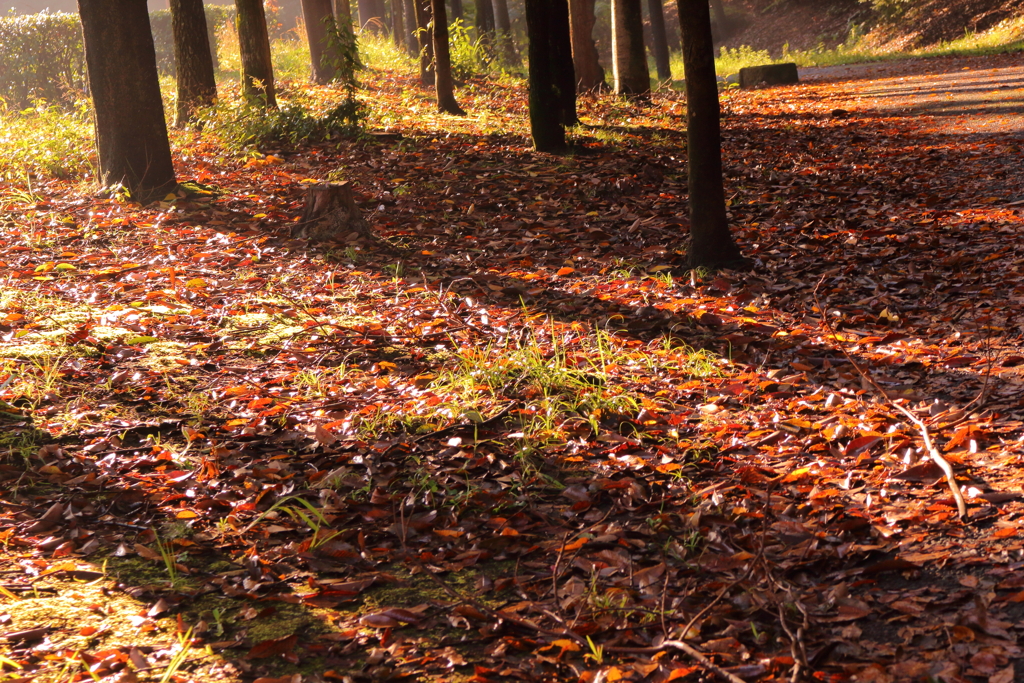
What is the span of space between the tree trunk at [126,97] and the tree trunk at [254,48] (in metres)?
2.97

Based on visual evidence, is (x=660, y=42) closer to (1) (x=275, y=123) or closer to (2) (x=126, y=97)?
(1) (x=275, y=123)

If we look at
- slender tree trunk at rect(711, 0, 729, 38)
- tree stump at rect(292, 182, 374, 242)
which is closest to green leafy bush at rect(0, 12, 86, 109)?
tree stump at rect(292, 182, 374, 242)

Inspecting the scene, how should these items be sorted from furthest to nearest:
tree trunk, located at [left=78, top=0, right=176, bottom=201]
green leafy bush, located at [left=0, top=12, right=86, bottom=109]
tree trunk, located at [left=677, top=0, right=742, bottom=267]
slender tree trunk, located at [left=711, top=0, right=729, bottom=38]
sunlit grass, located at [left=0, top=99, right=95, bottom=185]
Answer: slender tree trunk, located at [left=711, top=0, right=729, bottom=38]
green leafy bush, located at [left=0, top=12, right=86, bottom=109]
sunlit grass, located at [left=0, top=99, right=95, bottom=185]
tree trunk, located at [left=78, top=0, right=176, bottom=201]
tree trunk, located at [left=677, top=0, right=742, bottom=267]

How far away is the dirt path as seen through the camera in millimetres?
10250

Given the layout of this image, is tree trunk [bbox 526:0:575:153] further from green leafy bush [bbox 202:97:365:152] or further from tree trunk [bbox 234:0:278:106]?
tree trunk [bbox 234:0:278:106]

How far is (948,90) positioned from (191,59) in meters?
11.9

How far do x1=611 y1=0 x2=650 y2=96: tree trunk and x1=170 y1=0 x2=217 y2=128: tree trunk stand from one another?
22.0 ft

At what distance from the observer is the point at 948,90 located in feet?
42.9

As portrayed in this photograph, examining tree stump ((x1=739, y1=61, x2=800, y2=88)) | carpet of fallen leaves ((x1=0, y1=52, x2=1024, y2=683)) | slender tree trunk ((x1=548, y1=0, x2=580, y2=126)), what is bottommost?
carpet of fallen leaves ((x1=0, y1=52, x2=1024, y2=683))

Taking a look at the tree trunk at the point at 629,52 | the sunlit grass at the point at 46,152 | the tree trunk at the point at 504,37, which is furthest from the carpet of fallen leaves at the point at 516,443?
the tree trunk at the point at 504,37

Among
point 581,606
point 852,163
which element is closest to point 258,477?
point 581,606

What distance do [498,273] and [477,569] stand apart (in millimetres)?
3774

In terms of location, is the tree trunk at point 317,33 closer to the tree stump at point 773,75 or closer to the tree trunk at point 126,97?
the tree trunk at point 126,97

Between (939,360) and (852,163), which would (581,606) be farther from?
(852,163)
